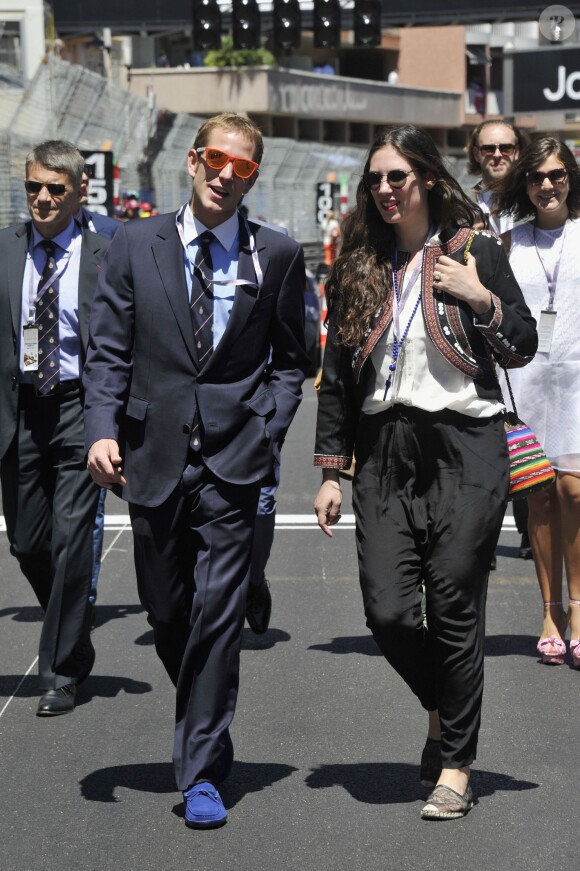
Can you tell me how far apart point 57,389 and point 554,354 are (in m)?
2.21

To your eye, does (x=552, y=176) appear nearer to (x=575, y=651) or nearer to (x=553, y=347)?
(x=553, y=347)

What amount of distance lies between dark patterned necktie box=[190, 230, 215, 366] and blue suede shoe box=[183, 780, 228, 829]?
1284 mm

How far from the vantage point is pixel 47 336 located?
6520 mm

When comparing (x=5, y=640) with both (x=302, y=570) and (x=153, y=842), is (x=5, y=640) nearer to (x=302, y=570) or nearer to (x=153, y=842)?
(x=302, y=570)

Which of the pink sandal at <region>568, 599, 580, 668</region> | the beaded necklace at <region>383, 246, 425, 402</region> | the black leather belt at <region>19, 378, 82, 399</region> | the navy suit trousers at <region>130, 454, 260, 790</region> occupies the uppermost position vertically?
the beaded necklace at <region>383, 246, 425, 402</region>

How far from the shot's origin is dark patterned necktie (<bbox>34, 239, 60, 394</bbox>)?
6.49m

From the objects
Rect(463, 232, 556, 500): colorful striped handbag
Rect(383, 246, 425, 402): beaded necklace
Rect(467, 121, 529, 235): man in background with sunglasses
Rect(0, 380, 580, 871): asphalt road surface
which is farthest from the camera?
Rect(467, 121, 529, 235): man in background with sunglasses

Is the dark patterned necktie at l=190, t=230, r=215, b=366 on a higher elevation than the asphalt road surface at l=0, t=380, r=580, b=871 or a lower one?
higher

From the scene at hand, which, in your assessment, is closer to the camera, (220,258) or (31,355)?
(220,258)

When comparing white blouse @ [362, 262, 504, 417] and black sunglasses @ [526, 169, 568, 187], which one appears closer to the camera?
white blouse @ [362, 262, 504, 417]

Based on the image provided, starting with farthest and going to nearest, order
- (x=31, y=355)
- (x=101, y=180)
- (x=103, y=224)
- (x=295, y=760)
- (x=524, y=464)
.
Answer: (x=101, y=180), (x=103, y=224), (x=31, y=355), (x=295, y=760), (x=524, y=464)

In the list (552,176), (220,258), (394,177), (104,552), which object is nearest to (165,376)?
(220,258)

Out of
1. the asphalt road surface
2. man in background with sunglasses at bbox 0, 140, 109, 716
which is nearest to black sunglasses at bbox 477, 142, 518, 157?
the asphalt road surface

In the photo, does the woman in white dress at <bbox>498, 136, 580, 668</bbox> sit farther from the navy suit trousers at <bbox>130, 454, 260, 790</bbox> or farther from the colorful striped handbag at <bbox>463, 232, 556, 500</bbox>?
the navy suit trousers at <bbox>130, 454, 260, 790</bbox>
